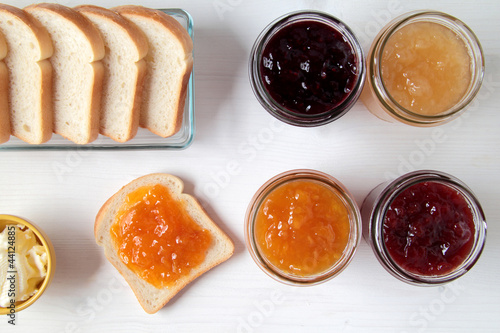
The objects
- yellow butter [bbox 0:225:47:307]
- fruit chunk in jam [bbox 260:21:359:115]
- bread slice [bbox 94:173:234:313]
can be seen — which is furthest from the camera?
bread slice [bbox 94:173:234:313]

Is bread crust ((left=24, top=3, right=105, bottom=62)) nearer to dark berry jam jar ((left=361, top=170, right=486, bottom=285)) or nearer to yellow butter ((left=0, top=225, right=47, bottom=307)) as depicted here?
yellow butter ((left=0, top=225, right=47, bottom=307))

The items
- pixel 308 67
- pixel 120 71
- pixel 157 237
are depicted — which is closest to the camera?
pixel 308 67

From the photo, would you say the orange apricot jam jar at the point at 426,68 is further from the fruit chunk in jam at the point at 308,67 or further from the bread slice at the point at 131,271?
the bread slice at the point at 131,271

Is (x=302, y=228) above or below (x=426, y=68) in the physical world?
below

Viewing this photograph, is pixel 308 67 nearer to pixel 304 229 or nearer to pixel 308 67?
pixel 308 67

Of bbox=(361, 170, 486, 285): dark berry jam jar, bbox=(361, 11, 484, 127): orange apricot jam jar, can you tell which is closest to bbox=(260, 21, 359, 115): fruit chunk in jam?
bbox=(361, 11, 484, 127): orange apricot jam jar

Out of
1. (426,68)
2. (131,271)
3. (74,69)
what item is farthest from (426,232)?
(74,69)
